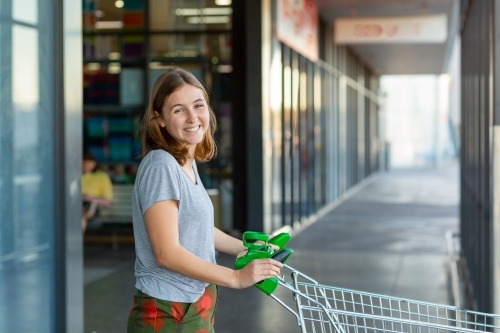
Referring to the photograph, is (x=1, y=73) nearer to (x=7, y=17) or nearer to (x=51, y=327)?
(x=7, y=17)

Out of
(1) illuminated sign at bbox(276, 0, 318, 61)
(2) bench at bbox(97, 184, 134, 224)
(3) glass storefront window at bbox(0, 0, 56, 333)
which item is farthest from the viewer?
(2) bench at bbox(97, 184, 134, 224)

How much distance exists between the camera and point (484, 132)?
552cm

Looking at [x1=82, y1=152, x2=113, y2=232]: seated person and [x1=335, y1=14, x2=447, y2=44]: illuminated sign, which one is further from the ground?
[x1=335, y1=14, x2=447, y2=44]: illuminated sign

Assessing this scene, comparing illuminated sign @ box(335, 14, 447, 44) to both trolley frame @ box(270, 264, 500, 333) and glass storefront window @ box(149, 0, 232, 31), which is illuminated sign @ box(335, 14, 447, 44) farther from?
trolley frame @ box(270, 264, 500, 333)

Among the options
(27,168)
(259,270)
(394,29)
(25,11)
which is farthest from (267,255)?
(394,29)

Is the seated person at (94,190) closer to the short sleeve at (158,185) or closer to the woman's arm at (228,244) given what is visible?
the woman's arm at (228,244)

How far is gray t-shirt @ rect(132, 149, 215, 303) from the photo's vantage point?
95.4 inches

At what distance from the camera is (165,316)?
2506 millimetres

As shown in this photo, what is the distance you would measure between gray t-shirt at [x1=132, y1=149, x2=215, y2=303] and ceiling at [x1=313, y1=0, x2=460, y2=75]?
497 inches

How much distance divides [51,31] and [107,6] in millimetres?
7682

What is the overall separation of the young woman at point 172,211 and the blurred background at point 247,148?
548 mm

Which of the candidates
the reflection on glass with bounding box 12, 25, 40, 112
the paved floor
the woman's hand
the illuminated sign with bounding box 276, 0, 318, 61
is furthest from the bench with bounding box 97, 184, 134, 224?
the woman's hand

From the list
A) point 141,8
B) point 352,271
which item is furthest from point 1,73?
point 141,8

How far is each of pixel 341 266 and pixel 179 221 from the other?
719cm
